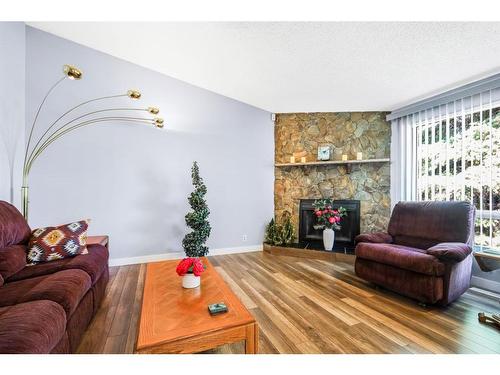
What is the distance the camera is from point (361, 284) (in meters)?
2.81

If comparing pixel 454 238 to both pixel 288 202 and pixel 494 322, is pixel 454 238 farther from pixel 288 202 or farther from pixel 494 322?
pixel 288 202

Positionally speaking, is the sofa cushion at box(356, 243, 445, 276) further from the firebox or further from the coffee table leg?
the coffee table leg

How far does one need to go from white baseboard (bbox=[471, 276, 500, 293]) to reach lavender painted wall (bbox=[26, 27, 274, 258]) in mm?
2946

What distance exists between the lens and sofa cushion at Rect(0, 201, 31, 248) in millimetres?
1947

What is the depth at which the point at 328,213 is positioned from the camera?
3906mm

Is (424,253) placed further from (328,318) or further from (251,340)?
(251,340)

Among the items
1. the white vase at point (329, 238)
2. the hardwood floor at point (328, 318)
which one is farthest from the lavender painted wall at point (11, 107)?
the white vase at point (329, 238)

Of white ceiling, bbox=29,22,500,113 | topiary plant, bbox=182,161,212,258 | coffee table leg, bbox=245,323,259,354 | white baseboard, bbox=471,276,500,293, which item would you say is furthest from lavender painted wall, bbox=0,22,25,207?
white baseboard, bbox=471,276,500,293

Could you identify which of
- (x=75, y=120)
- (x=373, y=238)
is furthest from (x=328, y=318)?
(x=75, y=120)

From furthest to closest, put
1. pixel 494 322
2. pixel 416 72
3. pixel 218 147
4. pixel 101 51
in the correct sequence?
pixel 218 147
pixel 101 51
pixel 416 72
pixel 494 322

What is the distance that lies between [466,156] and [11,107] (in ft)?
18.6

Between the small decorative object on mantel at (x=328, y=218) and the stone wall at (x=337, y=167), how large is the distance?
15.2 inches
